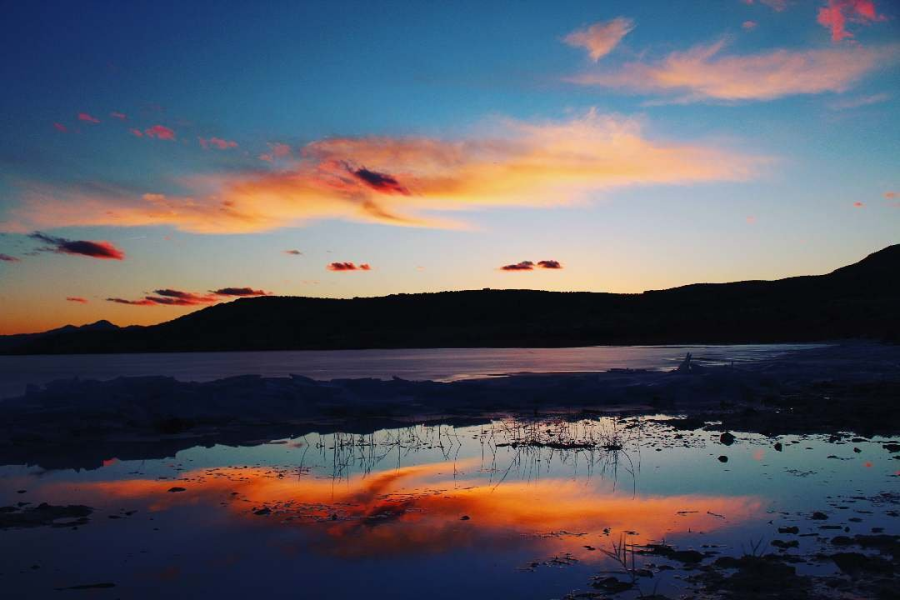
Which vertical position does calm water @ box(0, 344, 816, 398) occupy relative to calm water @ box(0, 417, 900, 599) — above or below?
above

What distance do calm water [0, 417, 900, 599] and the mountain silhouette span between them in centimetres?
6897

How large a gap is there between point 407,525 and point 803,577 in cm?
417

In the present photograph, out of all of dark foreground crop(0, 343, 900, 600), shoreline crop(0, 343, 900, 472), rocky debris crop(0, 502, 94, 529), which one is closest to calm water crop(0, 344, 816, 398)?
shoreline crop(0, 343, 900, 472)

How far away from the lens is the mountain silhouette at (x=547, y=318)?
89625 millimetres

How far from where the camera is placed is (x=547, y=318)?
132 m

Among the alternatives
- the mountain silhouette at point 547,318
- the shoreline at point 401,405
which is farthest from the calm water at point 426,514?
the mountain silhouette at point 547,318

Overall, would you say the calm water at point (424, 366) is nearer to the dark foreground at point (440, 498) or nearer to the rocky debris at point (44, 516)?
the dark foreground at point (440, 498)

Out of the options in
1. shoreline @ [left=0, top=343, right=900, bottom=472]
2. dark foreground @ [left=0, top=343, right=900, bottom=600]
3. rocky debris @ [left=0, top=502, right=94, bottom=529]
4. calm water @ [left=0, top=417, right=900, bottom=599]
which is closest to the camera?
dark foreground @ [left=0, top=343, right=900, bottom=600]

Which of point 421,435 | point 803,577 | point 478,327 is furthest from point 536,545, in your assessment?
point 478,327

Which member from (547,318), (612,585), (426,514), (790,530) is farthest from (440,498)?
(547,318)

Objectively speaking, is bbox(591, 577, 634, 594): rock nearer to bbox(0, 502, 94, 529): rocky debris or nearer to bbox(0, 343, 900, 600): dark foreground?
bbox(0, 343, 900, 600): dark foreground

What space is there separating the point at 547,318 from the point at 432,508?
124m

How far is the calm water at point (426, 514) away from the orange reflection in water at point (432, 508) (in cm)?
4

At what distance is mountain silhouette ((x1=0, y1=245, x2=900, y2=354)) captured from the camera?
89.6 metres
